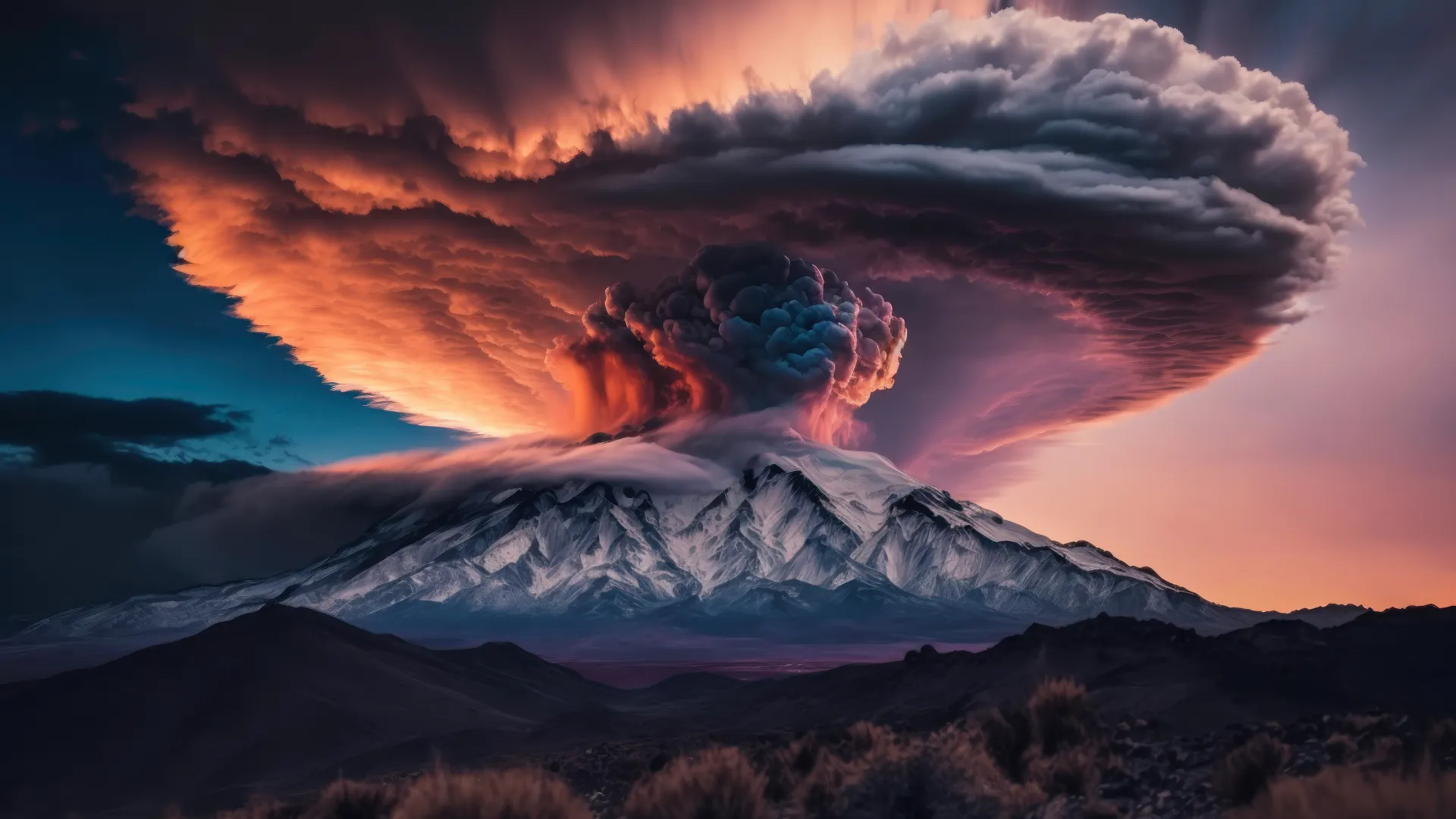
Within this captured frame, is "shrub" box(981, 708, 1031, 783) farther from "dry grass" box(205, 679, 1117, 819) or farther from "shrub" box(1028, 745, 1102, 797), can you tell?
"shrub" box(1028, 745, 1102, 797)

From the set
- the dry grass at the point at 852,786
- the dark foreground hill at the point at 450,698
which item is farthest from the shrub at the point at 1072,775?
the dark foreground hill at the point at 450,698

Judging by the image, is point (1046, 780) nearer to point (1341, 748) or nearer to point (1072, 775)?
point (1072, 775)

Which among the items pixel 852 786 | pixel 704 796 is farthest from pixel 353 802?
pixel 852 786

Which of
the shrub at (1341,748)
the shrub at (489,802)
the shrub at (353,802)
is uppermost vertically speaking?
the shrub at (1341,748)

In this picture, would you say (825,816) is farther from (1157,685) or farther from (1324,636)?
(1324,636)

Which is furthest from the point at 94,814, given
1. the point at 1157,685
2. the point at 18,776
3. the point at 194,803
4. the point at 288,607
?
the point at 1157,685

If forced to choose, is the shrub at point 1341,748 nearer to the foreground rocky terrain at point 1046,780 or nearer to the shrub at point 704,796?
the foreground rocky terrain at point 1046,780
